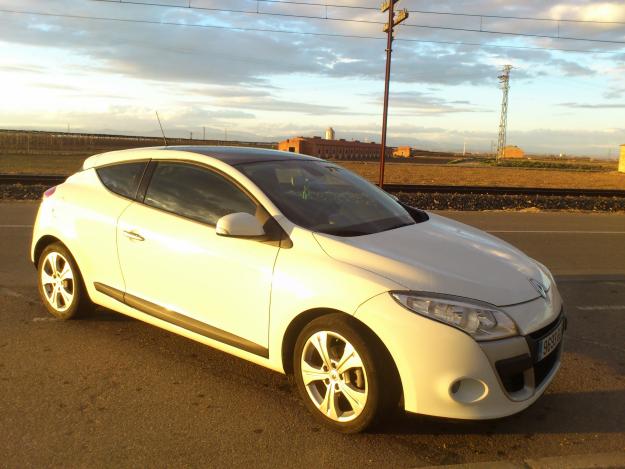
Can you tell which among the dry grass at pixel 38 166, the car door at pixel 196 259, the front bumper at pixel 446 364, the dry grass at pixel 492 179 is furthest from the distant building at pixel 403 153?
the front bumper at pixel 446 364

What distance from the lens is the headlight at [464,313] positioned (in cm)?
283

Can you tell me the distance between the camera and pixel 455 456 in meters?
2.89

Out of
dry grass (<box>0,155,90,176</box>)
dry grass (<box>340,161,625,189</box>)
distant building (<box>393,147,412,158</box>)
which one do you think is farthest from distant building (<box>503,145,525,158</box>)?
dry grass (<box>0,155,90,176</box>)

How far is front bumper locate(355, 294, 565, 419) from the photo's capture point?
2789 mm

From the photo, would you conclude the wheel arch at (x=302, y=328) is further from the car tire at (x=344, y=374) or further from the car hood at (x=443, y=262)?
the car hood at (x=443, y=262)

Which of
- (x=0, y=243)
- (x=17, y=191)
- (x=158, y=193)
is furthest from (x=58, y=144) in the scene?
(x=158, y=193)

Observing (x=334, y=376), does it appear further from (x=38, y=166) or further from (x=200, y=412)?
(x=38, y=166)

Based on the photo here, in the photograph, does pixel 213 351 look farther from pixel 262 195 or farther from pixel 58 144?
pixel 58 144

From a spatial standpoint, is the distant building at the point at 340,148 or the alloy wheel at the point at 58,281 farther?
the distant building at the point at 340,148

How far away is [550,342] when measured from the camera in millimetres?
3156

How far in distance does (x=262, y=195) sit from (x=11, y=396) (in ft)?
6.31

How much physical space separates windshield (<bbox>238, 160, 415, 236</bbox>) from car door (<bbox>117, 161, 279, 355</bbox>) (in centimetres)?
21

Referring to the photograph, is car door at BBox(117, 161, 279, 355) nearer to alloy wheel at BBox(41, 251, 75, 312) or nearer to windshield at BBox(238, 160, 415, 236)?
windshield at BBox(238, 160, 415, 236)

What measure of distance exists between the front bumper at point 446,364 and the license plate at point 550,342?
0.53ft
